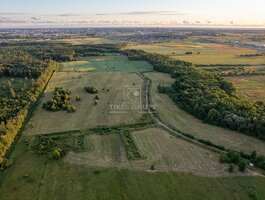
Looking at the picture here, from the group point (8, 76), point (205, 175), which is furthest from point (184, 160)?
point (8, 76)

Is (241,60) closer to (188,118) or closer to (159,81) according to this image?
(159,81)

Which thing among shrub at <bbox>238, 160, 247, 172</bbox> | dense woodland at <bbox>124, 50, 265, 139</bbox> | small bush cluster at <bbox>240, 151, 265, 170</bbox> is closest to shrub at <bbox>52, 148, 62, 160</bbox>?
shrub at <bbox>238, 160, 247, 172</bbox>

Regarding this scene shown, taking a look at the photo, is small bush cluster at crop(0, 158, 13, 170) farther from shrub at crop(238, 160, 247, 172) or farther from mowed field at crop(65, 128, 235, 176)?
shrub at crop(238, 160, 247, 172)

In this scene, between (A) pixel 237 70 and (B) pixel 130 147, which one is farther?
(A) pixel 237 70

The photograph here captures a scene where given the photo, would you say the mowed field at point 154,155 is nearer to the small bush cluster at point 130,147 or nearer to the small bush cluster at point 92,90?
the small bush cluster at point 130,147

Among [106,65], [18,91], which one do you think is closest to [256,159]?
[18,91]

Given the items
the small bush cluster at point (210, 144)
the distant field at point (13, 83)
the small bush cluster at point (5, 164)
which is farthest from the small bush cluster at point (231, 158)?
the distant field at point (13, 83)

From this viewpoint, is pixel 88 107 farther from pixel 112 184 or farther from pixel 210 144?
pixel 112 184
